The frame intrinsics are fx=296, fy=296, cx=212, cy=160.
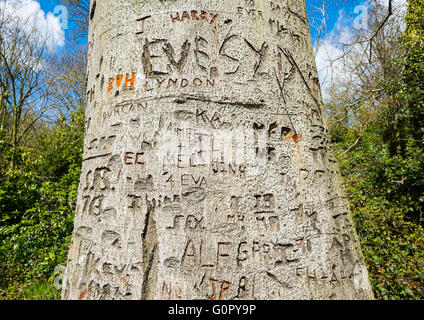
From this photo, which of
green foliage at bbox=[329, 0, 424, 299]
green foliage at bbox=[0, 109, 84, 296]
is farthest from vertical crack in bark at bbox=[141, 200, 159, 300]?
green foliage at bbox=[0, 109, 84, 296]

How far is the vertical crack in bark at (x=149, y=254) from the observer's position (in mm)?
986

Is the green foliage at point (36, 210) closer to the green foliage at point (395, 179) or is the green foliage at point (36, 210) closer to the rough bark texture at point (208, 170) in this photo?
the rough bark texture at point (208, 170)

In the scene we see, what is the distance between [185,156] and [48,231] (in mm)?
5750

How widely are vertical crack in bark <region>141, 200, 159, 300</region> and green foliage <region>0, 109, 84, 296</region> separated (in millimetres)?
4198

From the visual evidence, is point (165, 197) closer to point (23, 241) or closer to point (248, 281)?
point (248, 281)

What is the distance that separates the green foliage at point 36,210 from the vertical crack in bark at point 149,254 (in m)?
4.20

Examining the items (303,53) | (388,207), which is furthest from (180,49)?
(388,207)

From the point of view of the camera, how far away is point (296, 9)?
1.33 m

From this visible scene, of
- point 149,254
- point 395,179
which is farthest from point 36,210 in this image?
point 395,179

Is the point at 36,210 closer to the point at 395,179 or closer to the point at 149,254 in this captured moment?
the point at 149,254

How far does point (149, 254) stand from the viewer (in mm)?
1014

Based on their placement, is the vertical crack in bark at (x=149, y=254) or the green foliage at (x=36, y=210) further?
the green foliage at (x=36, y=210)

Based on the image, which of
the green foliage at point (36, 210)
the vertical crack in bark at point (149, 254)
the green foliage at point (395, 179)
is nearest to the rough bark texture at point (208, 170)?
the vertical crack in bark at point (149, 254)

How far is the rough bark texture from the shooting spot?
3.29 feet
